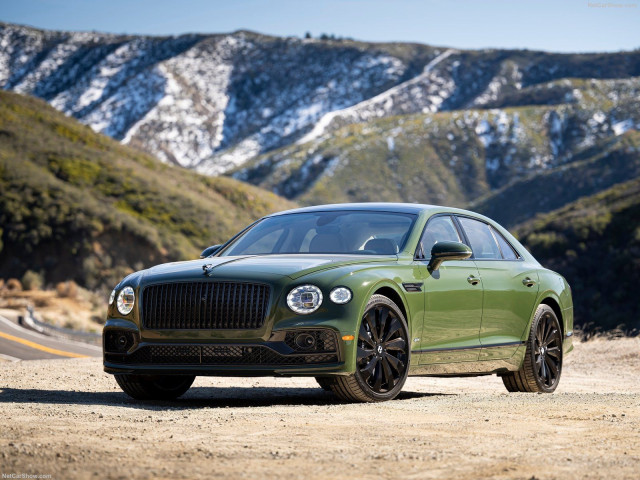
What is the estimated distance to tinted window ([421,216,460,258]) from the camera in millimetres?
8945

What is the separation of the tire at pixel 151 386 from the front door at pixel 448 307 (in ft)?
7.32

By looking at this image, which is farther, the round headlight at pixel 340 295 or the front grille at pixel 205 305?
the front grille at pixel 205 305

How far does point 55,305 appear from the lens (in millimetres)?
52344

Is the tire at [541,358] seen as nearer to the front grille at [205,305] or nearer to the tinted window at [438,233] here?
the tinted window at [438,233]

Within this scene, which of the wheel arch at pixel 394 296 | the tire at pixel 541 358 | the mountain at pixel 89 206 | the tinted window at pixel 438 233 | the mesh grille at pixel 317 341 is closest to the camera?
the mesh grille at pixel 317 341

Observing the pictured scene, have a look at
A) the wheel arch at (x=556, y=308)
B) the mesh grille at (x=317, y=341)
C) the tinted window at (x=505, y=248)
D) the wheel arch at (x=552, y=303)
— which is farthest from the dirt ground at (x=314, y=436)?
the wheel arch at (x=556, y=308)

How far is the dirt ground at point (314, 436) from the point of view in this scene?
4.80 m

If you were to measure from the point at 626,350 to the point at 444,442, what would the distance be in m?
12.1

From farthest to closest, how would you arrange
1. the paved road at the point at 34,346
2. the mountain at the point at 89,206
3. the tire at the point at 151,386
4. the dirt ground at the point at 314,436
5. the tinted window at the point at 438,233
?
the mountain at the point at 89,206 < the paved road at the point at 34,346 < the tinted window at the point at 438,233 < the tire at the point at 151,386 < the dirt ground at the point at 314,436

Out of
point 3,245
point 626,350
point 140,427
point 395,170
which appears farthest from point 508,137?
point 140,427

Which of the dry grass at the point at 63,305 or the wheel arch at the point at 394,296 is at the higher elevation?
Answer: the wheel arch at the point at 394,296

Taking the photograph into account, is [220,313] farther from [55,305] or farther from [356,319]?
[55,305]

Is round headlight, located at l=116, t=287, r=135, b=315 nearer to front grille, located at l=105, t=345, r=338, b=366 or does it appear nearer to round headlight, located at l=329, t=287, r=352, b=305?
front grille, located at l=105, t=345, r=338, b=366

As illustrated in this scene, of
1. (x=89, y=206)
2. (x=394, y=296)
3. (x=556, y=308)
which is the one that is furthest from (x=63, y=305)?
(x=394, y=296)
